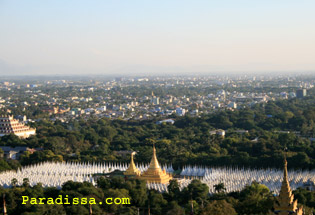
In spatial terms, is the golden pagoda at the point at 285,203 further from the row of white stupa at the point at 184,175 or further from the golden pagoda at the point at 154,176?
the golden pagoda at the point at 154,176

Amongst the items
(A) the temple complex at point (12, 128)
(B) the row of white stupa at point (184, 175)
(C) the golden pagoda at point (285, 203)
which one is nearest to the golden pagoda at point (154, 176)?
(B) the row of white stupa at point (184, 175)

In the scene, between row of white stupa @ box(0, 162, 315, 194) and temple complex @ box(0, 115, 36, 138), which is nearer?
row of white stupa @ box(0, 162, 315, 194)

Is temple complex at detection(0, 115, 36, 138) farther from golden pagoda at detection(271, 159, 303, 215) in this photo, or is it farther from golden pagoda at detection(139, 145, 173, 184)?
golden pagoda at detection(271, 159, 303, 215)

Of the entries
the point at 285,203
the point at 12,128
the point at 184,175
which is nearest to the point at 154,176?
the point at 184,175

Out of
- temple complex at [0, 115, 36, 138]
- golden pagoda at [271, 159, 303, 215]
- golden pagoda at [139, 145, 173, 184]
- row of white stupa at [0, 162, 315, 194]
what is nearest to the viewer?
golden pagoda at [271, 159, 303, 215]

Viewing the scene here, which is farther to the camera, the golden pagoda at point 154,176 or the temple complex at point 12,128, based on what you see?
the temple complex at point 12,128

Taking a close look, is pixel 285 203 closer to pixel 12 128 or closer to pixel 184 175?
pixel 184 175

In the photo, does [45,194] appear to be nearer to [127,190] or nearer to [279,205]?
[127,190]

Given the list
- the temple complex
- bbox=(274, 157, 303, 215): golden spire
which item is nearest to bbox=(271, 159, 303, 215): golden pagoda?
bbox=(274, 157, 303, 215): golden spire
